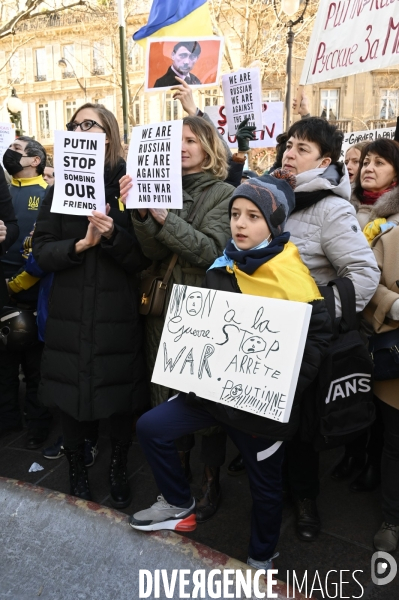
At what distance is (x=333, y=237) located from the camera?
2.40m

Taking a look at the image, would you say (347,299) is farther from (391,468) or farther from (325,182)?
(391,468)

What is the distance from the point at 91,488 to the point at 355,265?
1965 millimetres

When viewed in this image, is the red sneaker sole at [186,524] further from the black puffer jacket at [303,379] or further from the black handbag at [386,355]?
the black handbag at [386,355]

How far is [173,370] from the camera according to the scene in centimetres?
212

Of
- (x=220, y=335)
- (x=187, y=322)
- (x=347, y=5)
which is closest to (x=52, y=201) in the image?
(x=187, y=322)

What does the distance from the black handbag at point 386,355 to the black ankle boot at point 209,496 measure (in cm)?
105

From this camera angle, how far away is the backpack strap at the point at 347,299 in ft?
7.33

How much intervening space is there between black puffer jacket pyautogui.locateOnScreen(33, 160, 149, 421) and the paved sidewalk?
2.23 ft

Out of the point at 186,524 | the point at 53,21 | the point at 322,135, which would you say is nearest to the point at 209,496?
the point at 186,524

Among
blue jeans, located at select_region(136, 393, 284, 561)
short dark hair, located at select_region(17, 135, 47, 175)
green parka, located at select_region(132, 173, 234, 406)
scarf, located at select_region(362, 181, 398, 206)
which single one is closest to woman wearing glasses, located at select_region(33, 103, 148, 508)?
green parka, located at select_region(132, 173, 234, 406)

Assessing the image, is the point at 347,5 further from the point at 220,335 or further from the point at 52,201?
the point at 220,335

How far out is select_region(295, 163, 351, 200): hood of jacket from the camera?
2.45 metres

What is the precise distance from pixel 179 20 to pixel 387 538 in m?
4.30

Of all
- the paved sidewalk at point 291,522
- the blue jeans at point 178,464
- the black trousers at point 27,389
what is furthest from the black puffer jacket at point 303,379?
the black trousers at point 27,389
